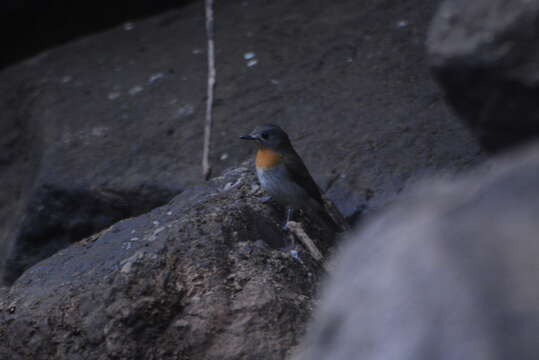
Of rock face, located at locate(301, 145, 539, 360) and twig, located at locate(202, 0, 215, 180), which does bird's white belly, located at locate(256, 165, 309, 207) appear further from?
rock face, located at locate(301, 145, 539, 360)

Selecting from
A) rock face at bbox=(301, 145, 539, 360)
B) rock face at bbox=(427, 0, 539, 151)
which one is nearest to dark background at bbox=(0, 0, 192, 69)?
rock face at bbox=(427, 0, 539, 151)

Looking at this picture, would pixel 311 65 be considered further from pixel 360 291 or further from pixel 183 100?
pixel 360 291

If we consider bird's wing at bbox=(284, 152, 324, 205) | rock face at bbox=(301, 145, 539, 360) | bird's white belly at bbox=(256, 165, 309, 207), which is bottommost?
bird's wing at bbox=(284, 152, 324, 205)

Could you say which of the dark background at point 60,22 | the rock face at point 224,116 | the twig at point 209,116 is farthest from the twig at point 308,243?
the dark background at point 60,22

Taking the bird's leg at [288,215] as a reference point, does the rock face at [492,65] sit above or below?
above

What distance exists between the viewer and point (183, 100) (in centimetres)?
630

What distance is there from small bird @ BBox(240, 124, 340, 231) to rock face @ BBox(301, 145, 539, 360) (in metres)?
1.86

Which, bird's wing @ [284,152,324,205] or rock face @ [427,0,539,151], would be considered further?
bird's wing @ [284,152,324,205]

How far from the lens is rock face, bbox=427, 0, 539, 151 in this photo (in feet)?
7.65

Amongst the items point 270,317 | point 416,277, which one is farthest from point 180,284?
point 416,277

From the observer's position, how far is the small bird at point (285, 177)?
4.05 metres

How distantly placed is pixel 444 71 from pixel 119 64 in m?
5.40

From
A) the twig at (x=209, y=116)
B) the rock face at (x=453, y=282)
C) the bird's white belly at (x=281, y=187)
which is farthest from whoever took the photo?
the twig at (x=209, y=116)

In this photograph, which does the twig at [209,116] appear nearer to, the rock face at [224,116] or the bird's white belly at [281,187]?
the rock face at [224,116]
